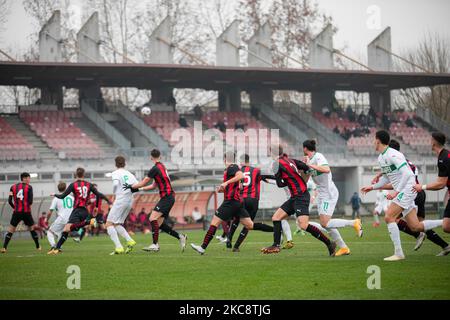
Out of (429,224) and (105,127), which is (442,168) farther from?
(105,127)

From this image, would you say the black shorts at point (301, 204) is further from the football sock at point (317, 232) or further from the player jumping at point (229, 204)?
the player jumping at point (229, 204)

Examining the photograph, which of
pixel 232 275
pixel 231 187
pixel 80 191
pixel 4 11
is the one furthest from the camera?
pixel 4 11

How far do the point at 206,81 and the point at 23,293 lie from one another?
144ft

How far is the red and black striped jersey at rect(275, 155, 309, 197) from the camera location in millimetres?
17578

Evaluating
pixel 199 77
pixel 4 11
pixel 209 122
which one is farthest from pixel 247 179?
pixel 4 11

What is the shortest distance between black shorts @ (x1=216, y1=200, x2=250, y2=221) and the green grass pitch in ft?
2.67

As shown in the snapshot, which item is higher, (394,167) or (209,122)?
(209,122)

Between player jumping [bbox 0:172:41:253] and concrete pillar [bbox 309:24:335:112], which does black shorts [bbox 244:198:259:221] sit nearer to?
player jumping [bbox 0:172:41:253]

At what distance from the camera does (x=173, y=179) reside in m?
43.6

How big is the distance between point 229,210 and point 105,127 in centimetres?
3314

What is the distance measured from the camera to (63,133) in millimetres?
49250


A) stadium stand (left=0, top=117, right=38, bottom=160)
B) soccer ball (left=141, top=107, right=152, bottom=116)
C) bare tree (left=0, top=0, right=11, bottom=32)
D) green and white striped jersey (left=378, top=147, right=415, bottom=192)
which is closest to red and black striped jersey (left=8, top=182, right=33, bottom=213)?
green and white striped jersey (left=378, top=147, right=415, bottom=192)

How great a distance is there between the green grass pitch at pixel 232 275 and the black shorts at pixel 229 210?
2.67 feet

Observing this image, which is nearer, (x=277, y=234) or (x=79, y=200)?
(x=277, y=234)
